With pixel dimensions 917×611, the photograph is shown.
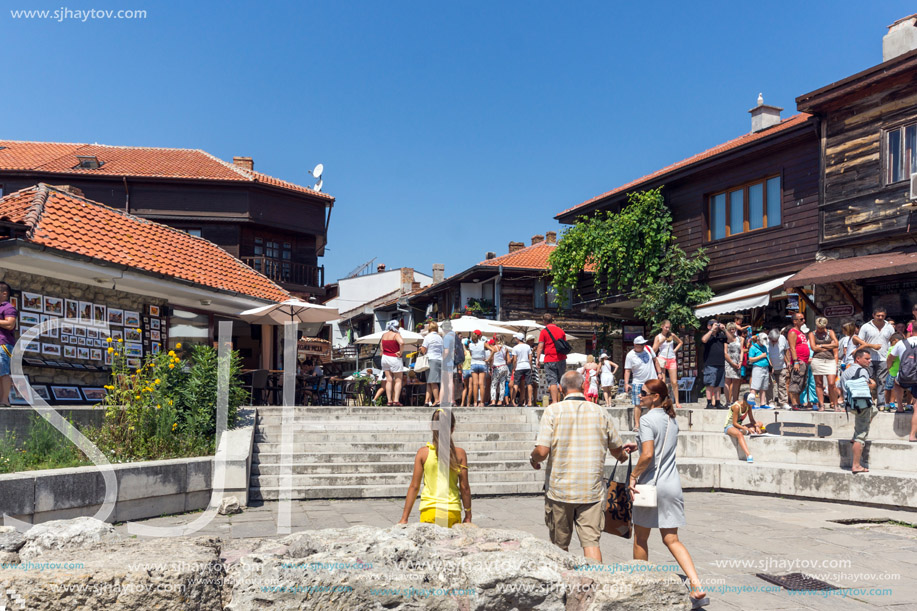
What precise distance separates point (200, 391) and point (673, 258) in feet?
50.3

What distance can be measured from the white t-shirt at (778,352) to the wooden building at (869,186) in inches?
95.8

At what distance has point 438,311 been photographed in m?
39.5

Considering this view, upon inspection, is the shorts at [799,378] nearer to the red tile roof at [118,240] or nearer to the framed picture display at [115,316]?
the red tile roof at [118,240]

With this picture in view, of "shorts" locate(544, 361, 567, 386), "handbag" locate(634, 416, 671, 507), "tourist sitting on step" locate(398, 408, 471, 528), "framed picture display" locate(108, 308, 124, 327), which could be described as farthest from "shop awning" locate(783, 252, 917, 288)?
"framed picture display" locate(108, 308, 124, 327)

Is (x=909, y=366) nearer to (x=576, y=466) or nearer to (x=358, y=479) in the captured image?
(x=576, y=466)

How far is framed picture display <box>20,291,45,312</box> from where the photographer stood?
12.0 m

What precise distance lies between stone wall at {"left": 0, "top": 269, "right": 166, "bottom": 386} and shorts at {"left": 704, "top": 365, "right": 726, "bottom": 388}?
11.0m

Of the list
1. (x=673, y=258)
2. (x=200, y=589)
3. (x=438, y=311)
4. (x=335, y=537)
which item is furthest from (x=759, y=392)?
(x=438, y=311)

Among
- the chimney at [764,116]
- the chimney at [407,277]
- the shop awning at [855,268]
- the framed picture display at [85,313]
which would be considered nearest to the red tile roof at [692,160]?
the chimney at [764,116]

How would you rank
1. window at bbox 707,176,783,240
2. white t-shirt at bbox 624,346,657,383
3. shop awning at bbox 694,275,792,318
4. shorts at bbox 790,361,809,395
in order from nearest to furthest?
1. white t-shirt at bbox 624,346,657,383
2. shorts at bbox 790,361,809,395
3. shop awning at bbox 694,275,792,318
4. window at bbox 707,176,783,240

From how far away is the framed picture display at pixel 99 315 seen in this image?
44.2 ft

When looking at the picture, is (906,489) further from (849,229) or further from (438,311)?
(438,311)

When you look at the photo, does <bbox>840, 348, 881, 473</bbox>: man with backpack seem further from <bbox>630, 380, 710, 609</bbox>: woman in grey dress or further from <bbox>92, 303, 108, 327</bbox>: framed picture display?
<bbox>92, 303, 108, 327</bbox>: framed picture display

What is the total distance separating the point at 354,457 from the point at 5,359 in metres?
4.78
